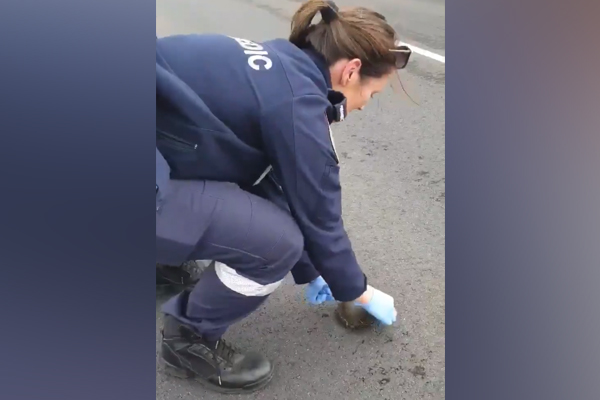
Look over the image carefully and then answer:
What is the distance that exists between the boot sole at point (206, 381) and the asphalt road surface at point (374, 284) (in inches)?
0.5

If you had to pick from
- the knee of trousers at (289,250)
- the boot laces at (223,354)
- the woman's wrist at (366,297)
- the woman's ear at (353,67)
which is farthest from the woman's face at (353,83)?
the boot laces at (223,354)

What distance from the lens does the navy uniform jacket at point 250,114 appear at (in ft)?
2.92

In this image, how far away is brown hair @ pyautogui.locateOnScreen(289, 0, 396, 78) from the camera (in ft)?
3.21

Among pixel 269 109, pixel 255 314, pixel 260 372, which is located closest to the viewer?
pixel 269 109

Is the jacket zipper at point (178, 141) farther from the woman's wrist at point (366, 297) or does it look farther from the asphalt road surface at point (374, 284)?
the woman's wrist at point (366, 297)

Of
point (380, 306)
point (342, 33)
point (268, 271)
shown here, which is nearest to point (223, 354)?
point (268, 271)

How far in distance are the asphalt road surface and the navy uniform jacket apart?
0.19ft

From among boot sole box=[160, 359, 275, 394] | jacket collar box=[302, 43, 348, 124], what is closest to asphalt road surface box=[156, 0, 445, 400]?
boot sole box=[160, 359, 275, 394]

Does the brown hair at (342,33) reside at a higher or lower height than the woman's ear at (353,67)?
higher
